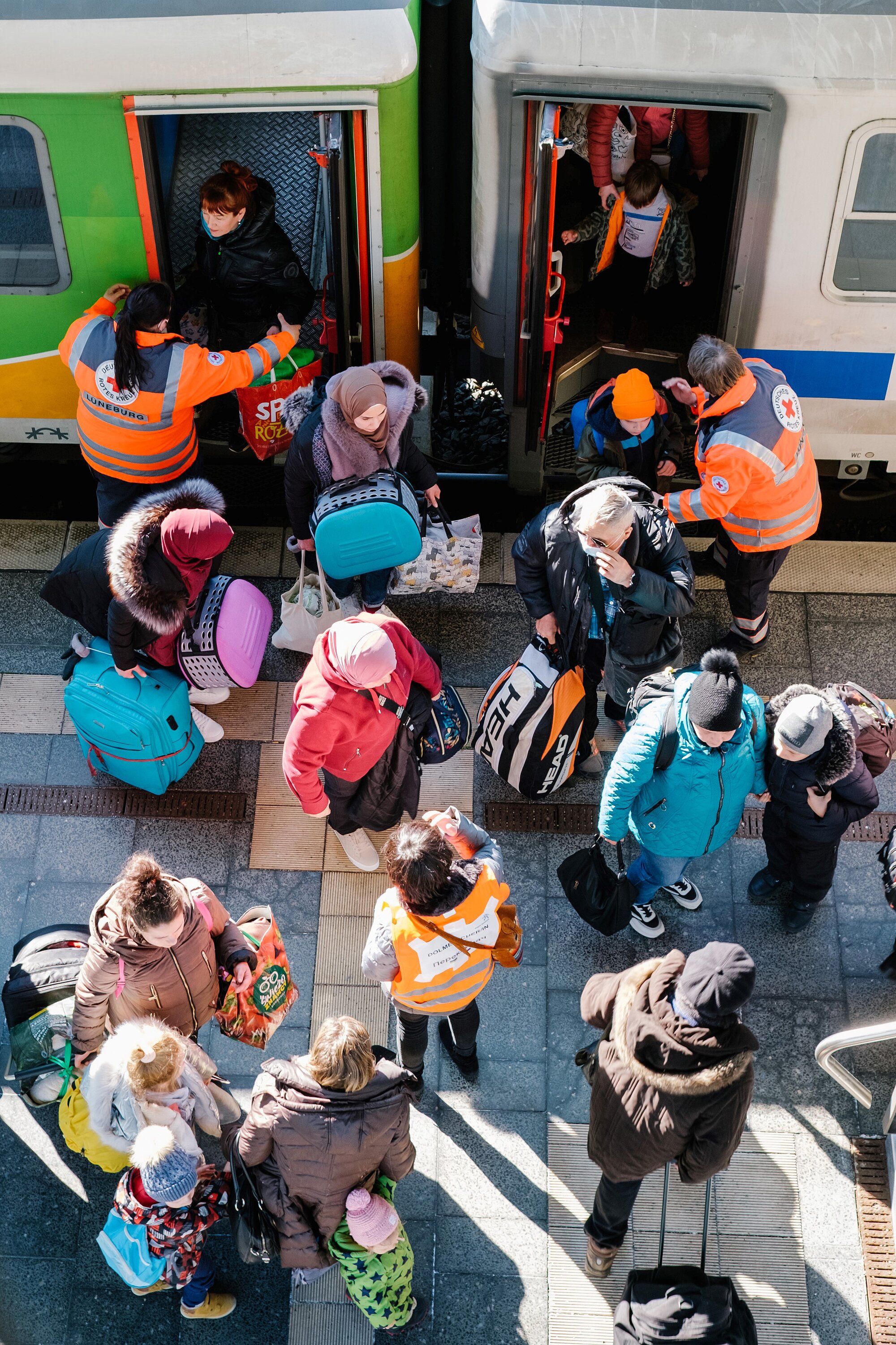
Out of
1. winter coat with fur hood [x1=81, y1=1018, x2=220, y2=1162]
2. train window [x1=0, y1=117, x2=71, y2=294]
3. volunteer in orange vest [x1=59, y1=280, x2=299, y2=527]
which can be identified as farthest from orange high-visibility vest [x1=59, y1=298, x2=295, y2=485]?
winter coat with fur hood [x1=81, y1=1018, x2=220, y2=1162]

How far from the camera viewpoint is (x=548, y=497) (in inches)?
272

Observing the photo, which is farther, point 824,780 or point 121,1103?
point 824,780

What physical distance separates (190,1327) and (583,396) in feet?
17.0

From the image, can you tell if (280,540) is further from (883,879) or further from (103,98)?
(883,879)

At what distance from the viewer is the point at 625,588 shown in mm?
4805

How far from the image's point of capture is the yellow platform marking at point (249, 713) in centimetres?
585

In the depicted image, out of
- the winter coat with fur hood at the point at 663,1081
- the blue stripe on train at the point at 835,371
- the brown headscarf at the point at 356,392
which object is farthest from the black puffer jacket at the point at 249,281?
the winter coat with fur hood at the point at 663,1081

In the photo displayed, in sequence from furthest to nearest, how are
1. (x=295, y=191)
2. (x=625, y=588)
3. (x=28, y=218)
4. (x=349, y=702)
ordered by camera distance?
1. (x=295, y=191)
2. (x=28, y=218)
3. (x=625, y=588)
4. (x=349, y=702)

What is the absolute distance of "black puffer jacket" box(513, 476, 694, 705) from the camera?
15.8ft

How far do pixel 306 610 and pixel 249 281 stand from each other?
1.72 meters

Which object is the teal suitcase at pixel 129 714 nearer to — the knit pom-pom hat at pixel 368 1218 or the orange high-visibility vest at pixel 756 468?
the knit pom-pom hat at pixel 368 1218

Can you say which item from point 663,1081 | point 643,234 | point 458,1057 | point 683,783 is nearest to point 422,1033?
point 458,1057

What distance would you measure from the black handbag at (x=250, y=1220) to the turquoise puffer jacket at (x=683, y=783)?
1766 mm

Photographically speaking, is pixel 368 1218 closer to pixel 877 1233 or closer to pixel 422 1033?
pixel 422 1033
